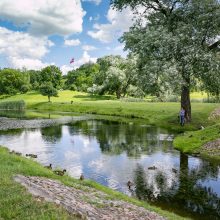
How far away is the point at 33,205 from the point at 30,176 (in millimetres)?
7023

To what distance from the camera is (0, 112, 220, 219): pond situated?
24.8 meters

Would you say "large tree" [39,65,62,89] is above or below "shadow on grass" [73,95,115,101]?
above

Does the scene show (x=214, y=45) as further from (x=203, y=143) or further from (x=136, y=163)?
(x=136, y=163)

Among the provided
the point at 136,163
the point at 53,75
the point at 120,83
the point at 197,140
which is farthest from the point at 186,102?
the point at 53,75

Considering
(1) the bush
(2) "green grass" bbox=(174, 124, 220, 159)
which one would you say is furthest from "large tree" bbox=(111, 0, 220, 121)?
(1) the bush

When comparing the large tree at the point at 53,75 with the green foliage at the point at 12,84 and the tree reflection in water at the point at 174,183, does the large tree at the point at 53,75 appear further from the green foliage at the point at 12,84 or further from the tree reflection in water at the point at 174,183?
the tree reflection in water at the point at 174,183

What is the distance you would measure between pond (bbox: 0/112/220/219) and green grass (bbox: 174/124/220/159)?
54.3 inches

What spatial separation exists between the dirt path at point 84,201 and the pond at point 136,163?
518cm

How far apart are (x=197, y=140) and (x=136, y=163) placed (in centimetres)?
1146

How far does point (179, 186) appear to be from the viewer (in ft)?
89.2

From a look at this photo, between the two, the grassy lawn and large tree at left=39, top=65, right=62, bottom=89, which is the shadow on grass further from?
large tree at left=39, top=65, right=62, bottom=89

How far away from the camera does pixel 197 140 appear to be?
1715 inches

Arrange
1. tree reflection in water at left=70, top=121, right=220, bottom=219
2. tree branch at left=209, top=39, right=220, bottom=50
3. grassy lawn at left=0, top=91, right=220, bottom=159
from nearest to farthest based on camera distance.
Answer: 1. tree reflection in water at left=70, top=121, right=220, bottom=219
2. grassy lawn at left=0, top=91, right=220, bottom=159
3. tree branch at left=209, top=39, right=220, bottom=50

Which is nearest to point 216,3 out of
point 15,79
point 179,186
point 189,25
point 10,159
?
point 189,25
